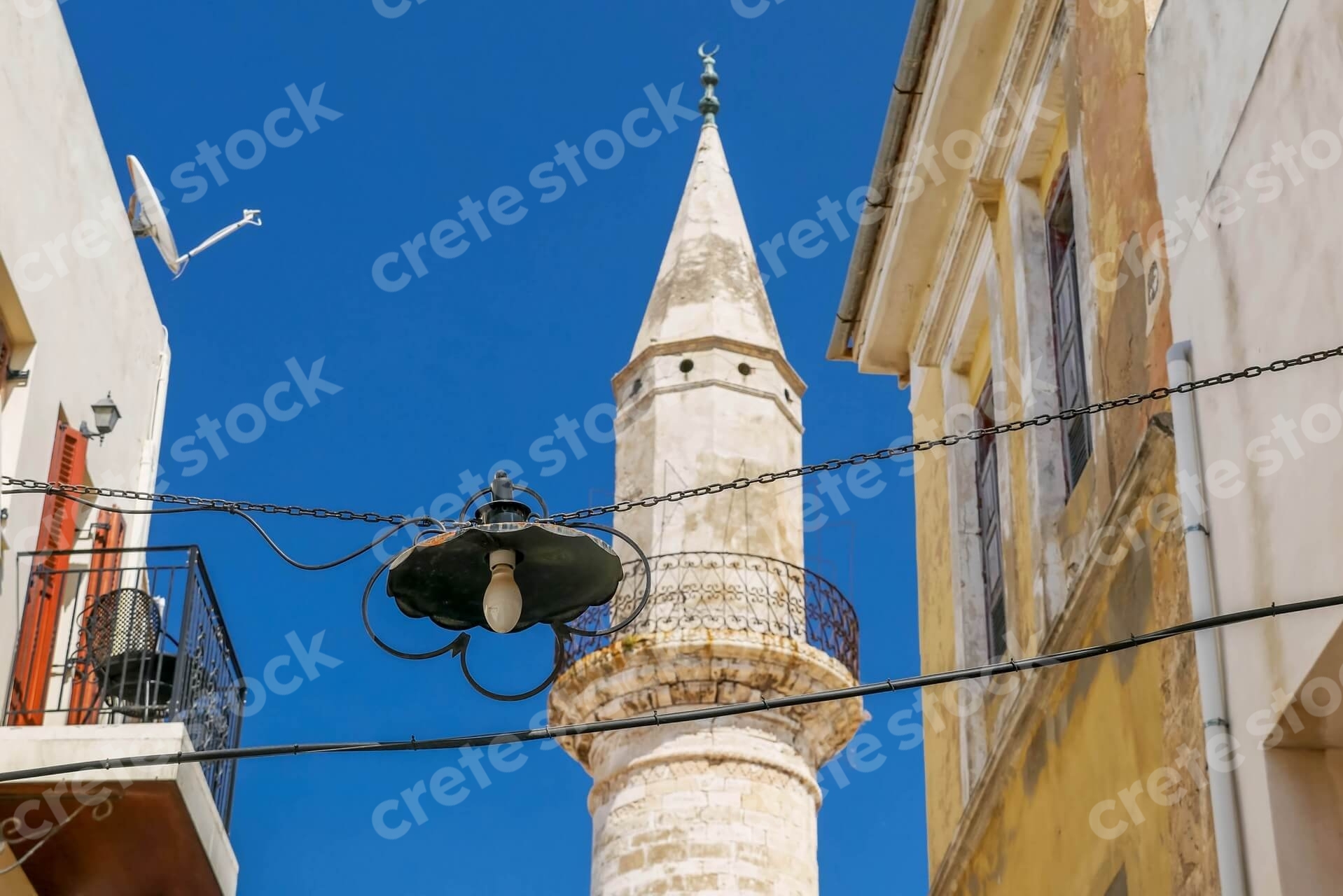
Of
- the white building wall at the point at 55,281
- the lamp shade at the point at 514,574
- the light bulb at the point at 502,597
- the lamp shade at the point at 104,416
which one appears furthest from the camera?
the lamp shade at the point at 104,416

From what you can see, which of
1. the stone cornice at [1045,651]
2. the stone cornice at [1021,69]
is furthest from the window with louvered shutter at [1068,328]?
the stone cornice at [1045,651]

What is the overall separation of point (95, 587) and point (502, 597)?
19.4 ft

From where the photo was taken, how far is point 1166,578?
6625 millimetres

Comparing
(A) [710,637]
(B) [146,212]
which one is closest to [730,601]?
(A) [710,637]

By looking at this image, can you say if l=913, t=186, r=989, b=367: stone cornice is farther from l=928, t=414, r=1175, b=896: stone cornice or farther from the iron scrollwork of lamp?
the iron scrollwork of lamp

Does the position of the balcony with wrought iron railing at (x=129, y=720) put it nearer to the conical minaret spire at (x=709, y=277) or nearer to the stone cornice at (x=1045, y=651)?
the stone cornice at (x=1045, y=651)

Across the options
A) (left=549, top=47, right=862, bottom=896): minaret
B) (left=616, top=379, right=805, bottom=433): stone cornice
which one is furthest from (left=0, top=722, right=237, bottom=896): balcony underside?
(left=616, top=379, right=805, bottom=433): stone cornice

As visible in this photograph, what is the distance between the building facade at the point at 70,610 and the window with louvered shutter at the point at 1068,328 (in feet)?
13.2

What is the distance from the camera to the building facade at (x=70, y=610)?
9703mm

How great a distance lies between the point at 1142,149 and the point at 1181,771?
225cm

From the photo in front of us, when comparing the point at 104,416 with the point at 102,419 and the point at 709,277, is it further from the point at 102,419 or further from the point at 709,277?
the point at 709,277

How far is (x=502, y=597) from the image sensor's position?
21.3 ft

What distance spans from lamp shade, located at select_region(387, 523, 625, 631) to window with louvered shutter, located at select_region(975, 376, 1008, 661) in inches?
125

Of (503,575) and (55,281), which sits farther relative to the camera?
(55,281)
